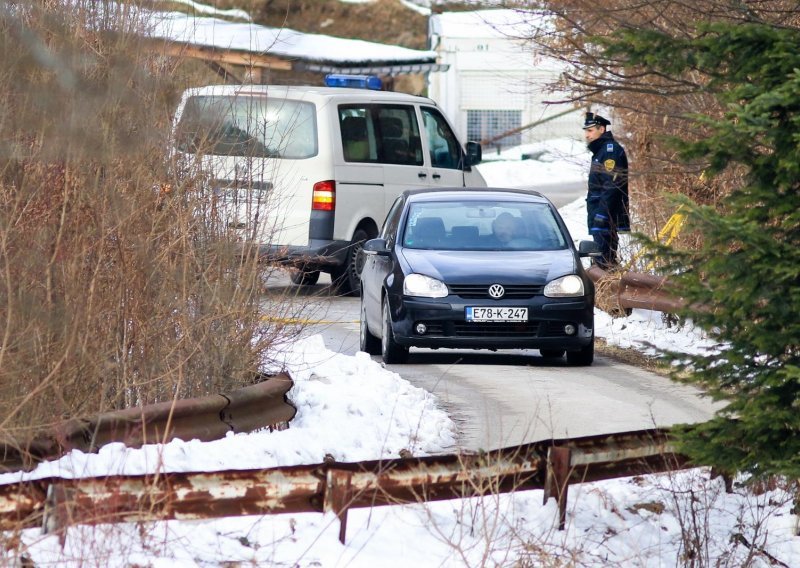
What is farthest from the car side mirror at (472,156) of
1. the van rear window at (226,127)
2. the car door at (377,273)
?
the van rear window at (226,127)

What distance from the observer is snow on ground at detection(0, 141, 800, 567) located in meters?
5.85

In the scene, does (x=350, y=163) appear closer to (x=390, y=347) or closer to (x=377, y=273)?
(x=377, y=273)

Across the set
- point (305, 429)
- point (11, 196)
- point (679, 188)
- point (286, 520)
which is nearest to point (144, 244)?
point (11, 196)

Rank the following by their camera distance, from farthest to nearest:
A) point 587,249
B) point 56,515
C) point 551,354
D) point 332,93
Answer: point 332,93 → point 551,354 → point 587,249 → point 56,515

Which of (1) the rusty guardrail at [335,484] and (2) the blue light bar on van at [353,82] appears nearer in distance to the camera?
(1) the rusty guardrail at [335,484]

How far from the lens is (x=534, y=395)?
1073 cm

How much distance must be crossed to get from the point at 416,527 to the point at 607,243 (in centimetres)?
1103

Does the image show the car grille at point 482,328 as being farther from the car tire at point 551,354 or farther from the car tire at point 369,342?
the car tire at point 369,342

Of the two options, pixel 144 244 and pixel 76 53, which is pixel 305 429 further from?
pixel 76 53

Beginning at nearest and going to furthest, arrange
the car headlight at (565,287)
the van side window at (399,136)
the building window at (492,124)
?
the car headlight at (565,287), the van side window at (399,136), the building window at (492,124)

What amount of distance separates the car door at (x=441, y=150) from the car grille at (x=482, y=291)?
6535 millimetres

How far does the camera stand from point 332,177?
55.1 feet

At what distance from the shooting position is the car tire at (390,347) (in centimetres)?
1237

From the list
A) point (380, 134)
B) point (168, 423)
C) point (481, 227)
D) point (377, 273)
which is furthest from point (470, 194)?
point (168, 423)
